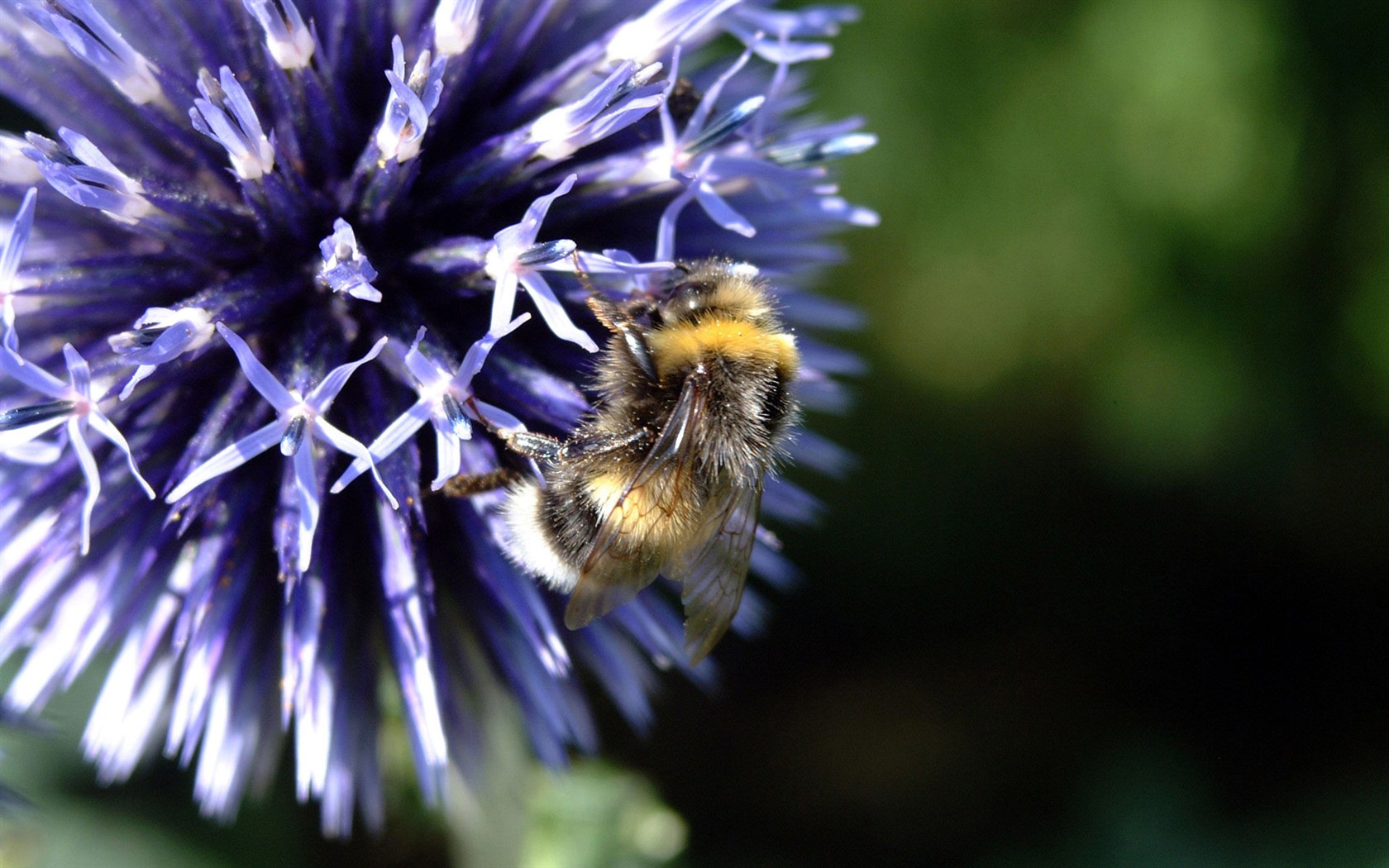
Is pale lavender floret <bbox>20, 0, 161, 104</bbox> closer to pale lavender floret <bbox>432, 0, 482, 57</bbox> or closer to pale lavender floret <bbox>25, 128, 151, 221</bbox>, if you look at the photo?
pale lavender floret <bbox>25, 128, 151, 221</bbox>

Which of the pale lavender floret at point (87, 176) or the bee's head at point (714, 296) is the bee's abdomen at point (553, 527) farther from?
the pale lavender floret at point (87, 176)

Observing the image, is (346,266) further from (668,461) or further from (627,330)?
(668,461)

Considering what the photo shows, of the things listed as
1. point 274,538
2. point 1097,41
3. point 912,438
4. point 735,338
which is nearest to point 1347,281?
point 1097,41

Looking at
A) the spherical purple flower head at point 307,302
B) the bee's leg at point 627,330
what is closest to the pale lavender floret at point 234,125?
the spherical purple flower head at point 307,302

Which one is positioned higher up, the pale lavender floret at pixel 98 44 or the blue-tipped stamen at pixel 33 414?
the pale lavender floret at pixel 98 44

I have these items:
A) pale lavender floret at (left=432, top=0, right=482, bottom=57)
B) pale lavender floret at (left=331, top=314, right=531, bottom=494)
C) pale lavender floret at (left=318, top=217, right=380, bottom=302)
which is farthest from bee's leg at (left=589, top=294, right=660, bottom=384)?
pale lavender floret at (left=432, top=0, right=482, bottom=57)

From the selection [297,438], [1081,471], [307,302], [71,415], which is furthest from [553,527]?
[1081,471]
